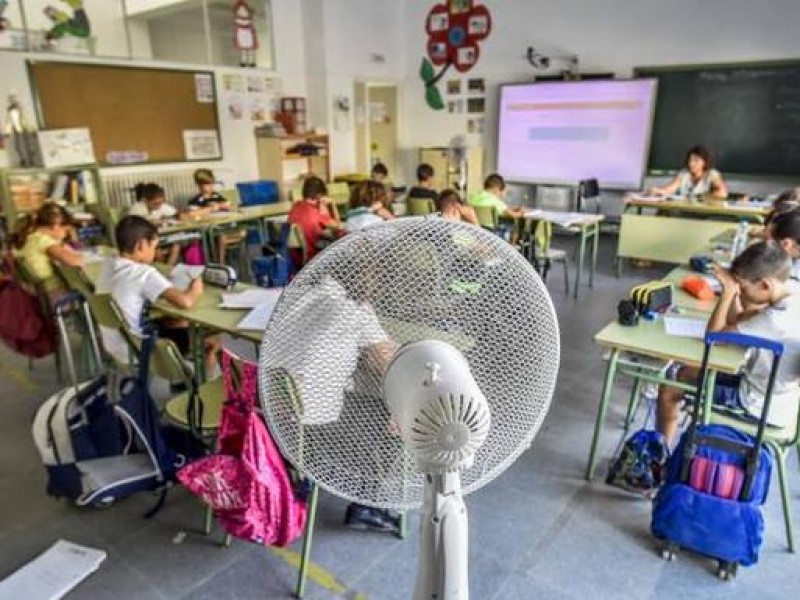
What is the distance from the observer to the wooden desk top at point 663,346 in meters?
1.86

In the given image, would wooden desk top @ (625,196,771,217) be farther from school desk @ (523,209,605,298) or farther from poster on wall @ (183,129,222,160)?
poster on wall @ (183,129,222,160)

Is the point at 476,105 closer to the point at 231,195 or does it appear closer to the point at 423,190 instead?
the point at 423,190

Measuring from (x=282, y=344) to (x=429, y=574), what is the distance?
34 centimetres

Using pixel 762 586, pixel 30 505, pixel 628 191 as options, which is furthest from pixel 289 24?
pixel 762 586

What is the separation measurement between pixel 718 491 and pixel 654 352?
0.48m

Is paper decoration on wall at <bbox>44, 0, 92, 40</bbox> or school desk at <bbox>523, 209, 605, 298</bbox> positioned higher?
paper decoration on wall at <bbox>44, 0, 92, 40</bbox>

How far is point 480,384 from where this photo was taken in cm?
77

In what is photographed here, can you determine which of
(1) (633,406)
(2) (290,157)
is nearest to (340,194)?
(2) (290,157)

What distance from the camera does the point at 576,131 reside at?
22.3ft

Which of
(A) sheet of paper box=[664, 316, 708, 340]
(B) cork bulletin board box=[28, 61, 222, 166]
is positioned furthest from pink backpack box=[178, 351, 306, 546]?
(B) cork bulletin board box=[28, 61, 222, 166]

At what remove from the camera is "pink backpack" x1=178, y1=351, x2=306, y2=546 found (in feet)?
5.26

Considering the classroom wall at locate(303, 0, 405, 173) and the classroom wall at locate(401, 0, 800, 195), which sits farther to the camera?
the classroom wall at locate(303, 0, 405, 173)

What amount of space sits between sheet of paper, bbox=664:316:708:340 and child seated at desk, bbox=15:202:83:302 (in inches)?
111

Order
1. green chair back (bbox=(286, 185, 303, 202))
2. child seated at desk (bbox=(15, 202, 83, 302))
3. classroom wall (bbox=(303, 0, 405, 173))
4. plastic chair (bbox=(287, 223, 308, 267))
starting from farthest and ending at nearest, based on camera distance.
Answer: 1. classroom wall (bbox=(303, 0, 405, 173))
2. green chair back (bbox=(286, 185, 303, 202))
3. plastic chair (bbox=(287, 223, 308, 267))
4. child seated at desk (bbox=(15, 202, 83, 302))
